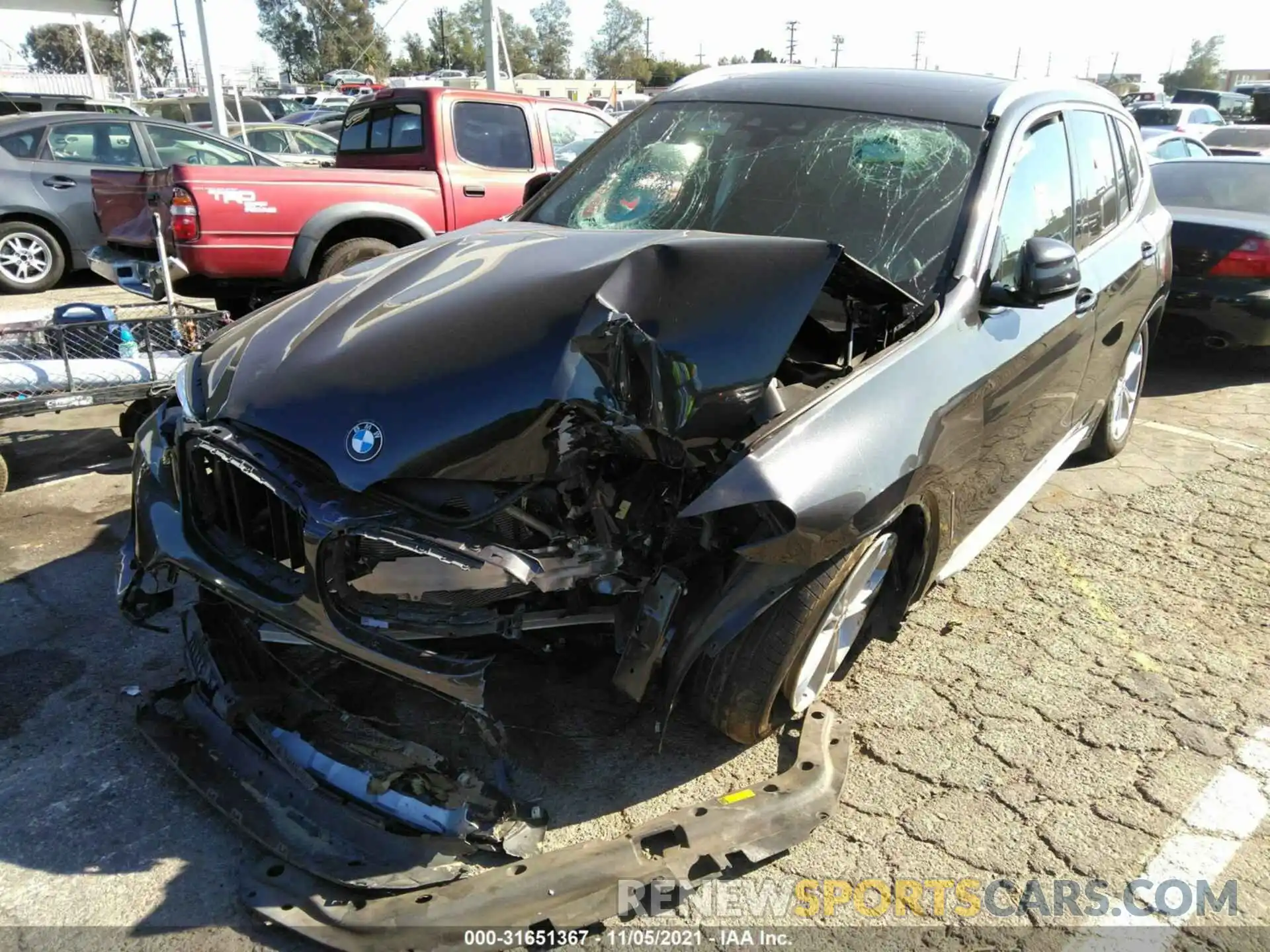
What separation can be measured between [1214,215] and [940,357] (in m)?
5.53

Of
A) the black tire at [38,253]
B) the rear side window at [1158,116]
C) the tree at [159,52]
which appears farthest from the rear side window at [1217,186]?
the tree at [159,52]

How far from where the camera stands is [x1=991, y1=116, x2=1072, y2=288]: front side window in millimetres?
3244

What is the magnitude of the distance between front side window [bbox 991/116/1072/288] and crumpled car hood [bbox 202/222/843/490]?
1.02 meters

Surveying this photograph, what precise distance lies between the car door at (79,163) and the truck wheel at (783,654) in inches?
355

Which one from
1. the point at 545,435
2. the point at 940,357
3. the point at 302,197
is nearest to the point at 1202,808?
the point at 940,357

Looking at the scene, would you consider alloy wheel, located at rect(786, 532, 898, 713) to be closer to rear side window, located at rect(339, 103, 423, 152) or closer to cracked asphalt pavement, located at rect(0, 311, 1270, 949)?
cracked asphalt pavement, located at rect(0, 311, 1270, 949)

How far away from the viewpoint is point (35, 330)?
4.64 meters

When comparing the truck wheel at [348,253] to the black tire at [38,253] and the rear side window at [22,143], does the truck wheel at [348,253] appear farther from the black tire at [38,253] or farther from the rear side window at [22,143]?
the rear side window at [22,143]

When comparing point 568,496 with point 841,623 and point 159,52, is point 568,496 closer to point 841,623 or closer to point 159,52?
point 841,623

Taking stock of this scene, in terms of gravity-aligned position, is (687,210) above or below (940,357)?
above

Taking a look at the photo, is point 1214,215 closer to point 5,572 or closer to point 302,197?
point 302,197

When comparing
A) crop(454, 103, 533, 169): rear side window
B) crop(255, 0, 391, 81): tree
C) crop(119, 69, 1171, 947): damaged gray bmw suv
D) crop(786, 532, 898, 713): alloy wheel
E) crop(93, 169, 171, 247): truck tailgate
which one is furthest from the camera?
crop(255, 0, 391, 81): tree

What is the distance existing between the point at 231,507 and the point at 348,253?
14.3 feet

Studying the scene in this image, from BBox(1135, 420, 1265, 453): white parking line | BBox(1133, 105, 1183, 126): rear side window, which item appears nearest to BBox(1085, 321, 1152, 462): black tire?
BBox(1135, 420, 1265, 453): white parking line
